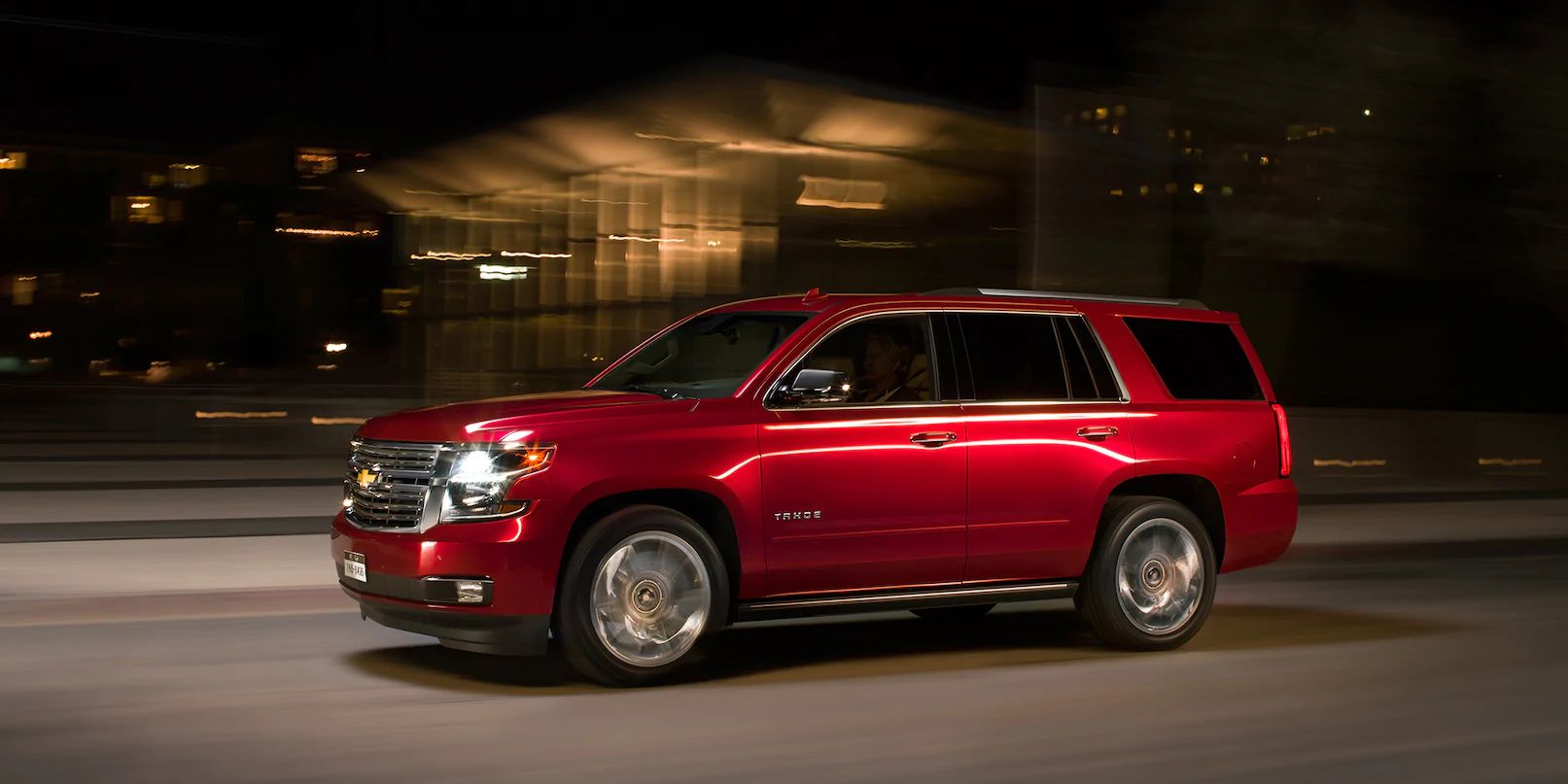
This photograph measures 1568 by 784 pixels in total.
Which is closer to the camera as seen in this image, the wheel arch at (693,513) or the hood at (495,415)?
the hood at (495,415)

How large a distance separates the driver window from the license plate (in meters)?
2.35

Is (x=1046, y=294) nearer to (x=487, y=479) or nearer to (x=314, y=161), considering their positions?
(x=487, y=479)

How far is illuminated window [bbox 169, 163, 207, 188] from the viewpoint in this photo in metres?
70.4

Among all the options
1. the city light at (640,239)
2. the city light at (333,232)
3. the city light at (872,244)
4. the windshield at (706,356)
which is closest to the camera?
the windshield at (706,356)

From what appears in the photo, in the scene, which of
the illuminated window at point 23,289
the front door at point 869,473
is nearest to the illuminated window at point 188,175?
the illuminated window at point 23,289

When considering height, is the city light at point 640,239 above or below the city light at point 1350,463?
above

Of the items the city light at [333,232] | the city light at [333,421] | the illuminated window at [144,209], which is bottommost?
the city light at [333,421]

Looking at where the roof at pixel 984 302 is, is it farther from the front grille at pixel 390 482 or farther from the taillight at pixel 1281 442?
the front grille at pixel 390 482

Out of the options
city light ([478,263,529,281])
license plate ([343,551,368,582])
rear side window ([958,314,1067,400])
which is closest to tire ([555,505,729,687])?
license plate ([343,551,368,582])

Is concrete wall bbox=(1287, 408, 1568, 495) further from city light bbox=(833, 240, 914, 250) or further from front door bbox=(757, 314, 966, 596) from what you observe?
front door bbox=(757, 314, 966, 596)

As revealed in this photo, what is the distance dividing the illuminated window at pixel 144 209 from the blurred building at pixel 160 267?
0.09 meters

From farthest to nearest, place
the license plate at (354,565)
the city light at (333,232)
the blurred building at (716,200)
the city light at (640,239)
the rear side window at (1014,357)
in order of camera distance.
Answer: the city light at (333,232) → the city light at (640,239) → the blurred building at (716,200) → the rear side window at (1014,357) → the license plate at (354,565)

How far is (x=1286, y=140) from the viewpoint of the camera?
757 inches

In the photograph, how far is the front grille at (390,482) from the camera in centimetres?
806
